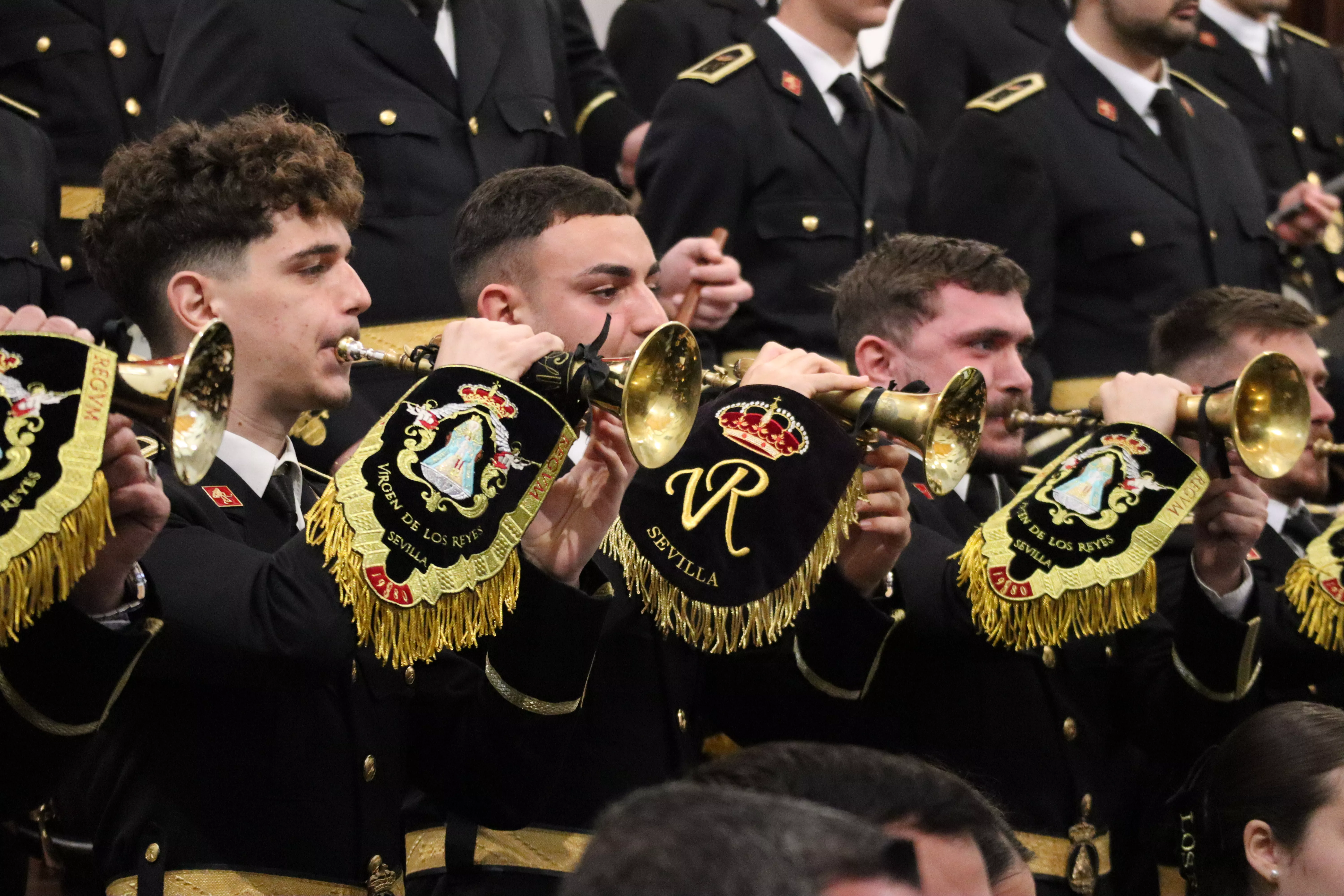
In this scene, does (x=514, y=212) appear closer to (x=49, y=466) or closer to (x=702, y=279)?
(x=702, y=279)

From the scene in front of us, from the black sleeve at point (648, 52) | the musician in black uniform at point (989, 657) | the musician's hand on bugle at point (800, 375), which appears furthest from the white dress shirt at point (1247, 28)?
the musician's hand on bugle at point (800, 375)

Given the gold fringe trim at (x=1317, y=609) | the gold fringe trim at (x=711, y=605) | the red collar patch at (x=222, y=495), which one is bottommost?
the gold fringe trim at (x=1317, y=609)

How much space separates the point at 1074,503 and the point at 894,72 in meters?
3.20

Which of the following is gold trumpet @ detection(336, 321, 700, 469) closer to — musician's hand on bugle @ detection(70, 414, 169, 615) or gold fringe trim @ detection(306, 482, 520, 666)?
gold fringe trim @ detection(306, 482, 520, 666)

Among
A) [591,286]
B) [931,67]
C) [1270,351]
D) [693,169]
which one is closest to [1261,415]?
[1270,351]

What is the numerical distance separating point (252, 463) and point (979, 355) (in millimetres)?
1837

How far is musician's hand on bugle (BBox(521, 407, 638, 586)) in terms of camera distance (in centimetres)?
326

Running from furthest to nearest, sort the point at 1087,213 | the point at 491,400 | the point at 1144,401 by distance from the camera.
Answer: the point at 1087,213 → the point at 1144,401 → the point at 491,400

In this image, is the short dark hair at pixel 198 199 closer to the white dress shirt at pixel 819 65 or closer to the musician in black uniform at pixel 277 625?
the musician in black uniform at pixel 277 625

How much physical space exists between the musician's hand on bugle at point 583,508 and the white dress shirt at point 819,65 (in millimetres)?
2371

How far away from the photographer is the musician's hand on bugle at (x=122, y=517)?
2684mm

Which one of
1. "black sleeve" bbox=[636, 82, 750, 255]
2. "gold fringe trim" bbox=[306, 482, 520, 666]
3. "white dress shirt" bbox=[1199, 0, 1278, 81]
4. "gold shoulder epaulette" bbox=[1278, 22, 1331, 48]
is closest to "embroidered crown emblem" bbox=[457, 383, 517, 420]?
"gold fringe trim" bbox=[306, 482, 520, 666]

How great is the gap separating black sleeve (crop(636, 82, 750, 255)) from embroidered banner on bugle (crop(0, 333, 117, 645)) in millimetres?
2591

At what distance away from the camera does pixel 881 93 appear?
19.0 feet
